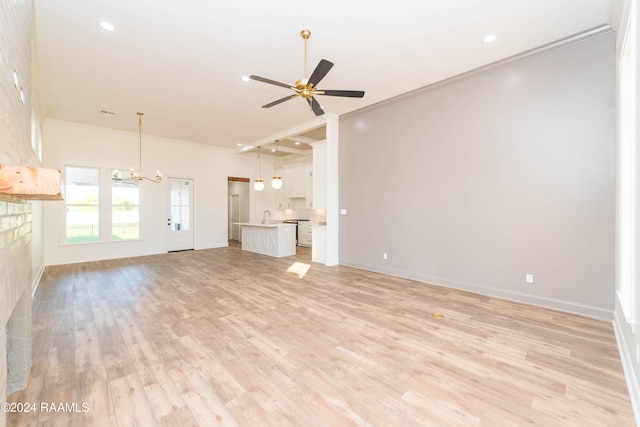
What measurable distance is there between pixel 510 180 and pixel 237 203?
882cm

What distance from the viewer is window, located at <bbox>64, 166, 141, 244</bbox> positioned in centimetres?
624

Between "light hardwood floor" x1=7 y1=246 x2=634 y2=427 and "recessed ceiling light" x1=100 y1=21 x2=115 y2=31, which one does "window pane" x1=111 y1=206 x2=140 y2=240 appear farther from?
"recessed ceiling light" x1=100 y1=21 x2=115 y2=31

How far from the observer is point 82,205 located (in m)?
6.35


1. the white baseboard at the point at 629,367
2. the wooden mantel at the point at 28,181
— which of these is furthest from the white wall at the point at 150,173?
the white baseboard at the point at 629,367

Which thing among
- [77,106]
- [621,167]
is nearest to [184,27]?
[77,106]

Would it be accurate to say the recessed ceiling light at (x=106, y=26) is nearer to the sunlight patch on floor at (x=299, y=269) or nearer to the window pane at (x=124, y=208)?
the sunlight patch on floor at (x=299, y=269)

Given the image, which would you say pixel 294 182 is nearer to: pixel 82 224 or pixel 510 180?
pixel 82 224

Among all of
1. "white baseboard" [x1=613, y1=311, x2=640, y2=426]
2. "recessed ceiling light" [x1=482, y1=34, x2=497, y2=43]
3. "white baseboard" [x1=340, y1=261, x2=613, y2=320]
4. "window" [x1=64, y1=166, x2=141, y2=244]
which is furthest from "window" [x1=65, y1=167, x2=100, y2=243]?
"white baseboard" [x1=613, y1=311, x2=640, y2=426]

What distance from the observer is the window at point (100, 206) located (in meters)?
6.24

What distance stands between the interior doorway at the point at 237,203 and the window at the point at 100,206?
301 centimetres

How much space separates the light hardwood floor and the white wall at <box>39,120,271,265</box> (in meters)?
2.88

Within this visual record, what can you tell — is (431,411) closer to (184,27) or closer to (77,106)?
(184,27)

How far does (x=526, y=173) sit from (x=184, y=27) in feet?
15.0

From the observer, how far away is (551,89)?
10.9 ft
